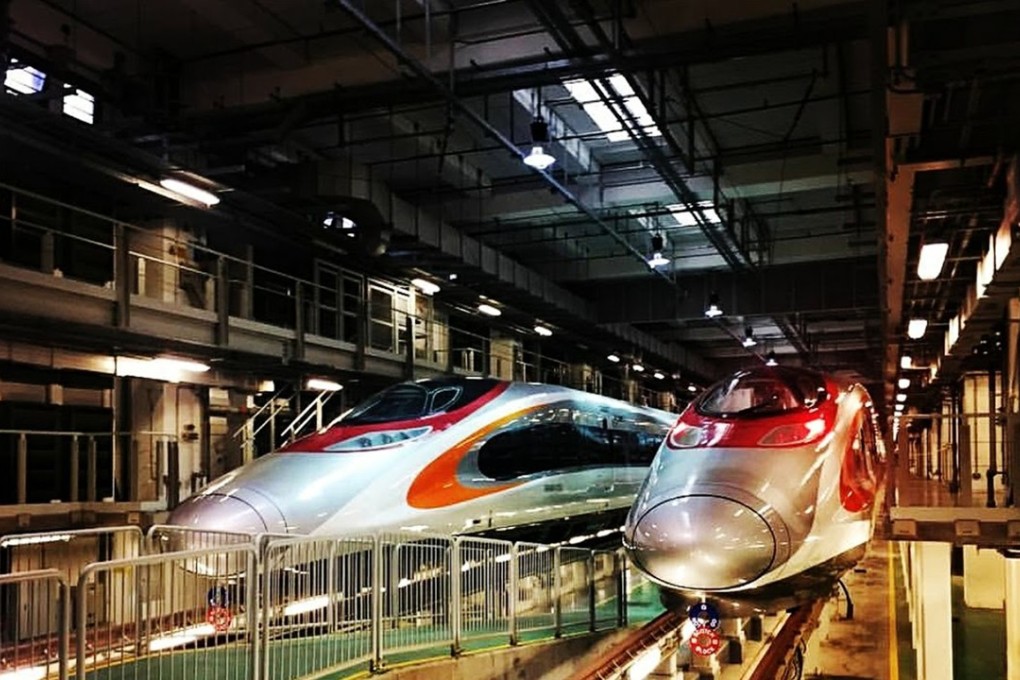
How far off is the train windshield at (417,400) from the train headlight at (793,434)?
445 cm

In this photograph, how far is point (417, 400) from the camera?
12695 millimetres

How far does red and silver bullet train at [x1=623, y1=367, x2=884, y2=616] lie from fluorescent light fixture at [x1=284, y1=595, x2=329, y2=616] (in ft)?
8.57

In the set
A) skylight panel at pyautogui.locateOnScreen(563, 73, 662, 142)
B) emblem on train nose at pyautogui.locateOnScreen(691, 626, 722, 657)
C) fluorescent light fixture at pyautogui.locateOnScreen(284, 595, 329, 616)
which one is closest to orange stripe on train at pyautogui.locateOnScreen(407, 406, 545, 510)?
fluorescent light fixture at pyautogui.locateOnScreen(284, 595, 329, 616)

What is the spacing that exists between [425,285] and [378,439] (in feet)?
27.8

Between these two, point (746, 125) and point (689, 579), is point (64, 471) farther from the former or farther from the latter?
point (746, 125)

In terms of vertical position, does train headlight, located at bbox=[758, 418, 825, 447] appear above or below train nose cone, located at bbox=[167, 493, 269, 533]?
above

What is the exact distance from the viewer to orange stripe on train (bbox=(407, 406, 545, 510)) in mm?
11367

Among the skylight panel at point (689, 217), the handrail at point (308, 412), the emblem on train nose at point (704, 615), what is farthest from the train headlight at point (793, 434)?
the skylight panel at point (689, 217)

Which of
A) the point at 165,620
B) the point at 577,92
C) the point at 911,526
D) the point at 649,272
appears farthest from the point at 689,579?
the point at 649,272

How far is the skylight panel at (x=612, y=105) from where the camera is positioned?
11.9 metres

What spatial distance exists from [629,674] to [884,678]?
27.1 ft

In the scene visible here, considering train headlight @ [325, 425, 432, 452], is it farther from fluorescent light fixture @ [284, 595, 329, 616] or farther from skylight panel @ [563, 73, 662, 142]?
skylight panel @ [563, 73, 662, 142]

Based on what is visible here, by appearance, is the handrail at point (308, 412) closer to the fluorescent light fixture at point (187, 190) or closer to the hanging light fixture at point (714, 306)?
the fluorescent light fixture at point (187, 190)

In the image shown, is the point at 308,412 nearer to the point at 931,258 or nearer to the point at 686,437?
the point at 686,437
